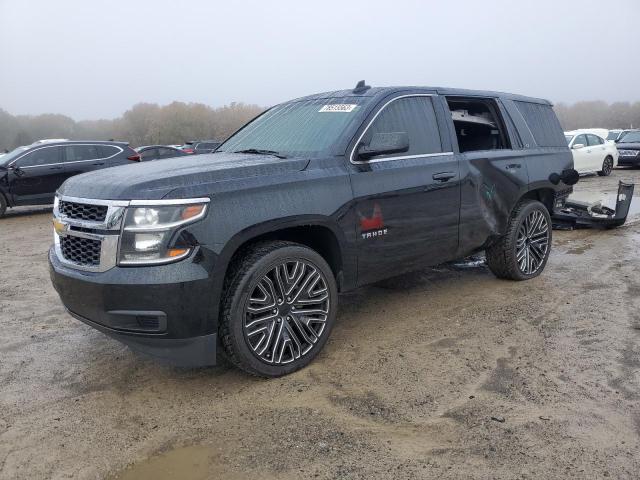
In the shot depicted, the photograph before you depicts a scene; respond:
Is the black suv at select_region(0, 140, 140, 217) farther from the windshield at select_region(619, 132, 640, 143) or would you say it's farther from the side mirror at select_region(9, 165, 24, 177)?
the windshield at select_region(619, 132, 640, 143)

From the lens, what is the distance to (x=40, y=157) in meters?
12.3

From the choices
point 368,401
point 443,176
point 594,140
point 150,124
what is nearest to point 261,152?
point 443,176

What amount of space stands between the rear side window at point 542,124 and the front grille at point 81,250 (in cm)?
445

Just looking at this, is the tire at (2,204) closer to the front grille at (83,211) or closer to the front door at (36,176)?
the front door at (36,176)

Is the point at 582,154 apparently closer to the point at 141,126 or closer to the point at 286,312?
the point at 286,312

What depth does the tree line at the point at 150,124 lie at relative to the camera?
203 ft

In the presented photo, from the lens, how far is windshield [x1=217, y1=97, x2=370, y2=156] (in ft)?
13.3

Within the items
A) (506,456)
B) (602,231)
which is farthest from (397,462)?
(602,231)

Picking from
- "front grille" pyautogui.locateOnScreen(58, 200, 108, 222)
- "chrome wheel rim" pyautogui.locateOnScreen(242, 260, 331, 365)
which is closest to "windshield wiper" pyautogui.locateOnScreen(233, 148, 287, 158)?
"chrome wheel rim" pyautogui.locateOnScreen(242, 260, 331, 365)

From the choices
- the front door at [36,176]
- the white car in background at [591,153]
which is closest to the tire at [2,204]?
the front door at [36,176]

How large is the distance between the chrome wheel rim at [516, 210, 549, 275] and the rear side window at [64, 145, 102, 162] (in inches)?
416

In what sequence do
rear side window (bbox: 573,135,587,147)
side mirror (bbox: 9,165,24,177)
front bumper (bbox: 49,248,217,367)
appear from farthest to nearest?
rear side window (bbox: 573,135,587,147), side mirror (bbox: 9,165,24,177), front bumper (bbox: 49,248,217,367)

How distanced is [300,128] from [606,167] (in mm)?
16667

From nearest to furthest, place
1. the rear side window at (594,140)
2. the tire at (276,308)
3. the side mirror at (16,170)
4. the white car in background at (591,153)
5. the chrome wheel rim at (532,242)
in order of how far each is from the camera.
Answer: the tire at (276,308) → the chrome wheel rim at (532,242) → the side mirror at (16,170) → the white car in background at (591,153) → the rear side window at (594,140)
